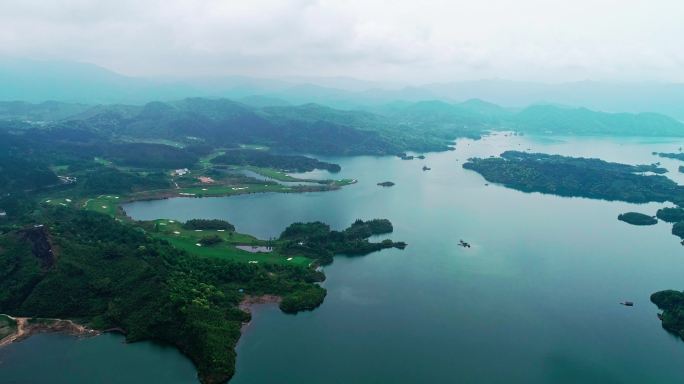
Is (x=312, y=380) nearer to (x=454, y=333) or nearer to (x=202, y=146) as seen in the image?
(x=454, y=333)

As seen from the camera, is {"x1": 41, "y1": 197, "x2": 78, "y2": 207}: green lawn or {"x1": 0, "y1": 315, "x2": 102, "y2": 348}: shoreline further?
{"x1": 41, "y1": 197, "x2": 78, "y2": 207}: green lawn

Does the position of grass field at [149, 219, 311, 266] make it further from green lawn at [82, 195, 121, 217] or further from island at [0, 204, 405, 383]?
green lawn at [82, 195, 121, 217]

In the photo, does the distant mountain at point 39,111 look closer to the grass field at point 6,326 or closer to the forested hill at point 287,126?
the forested hill at point 287,126

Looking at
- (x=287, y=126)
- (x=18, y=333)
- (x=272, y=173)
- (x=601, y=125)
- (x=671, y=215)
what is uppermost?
(x=601, y=125)

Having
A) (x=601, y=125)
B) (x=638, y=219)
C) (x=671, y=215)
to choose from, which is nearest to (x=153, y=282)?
(x=638, y=219)

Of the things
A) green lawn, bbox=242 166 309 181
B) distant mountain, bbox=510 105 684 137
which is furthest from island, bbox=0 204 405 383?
distant mountain, bbox=510 105 684 137

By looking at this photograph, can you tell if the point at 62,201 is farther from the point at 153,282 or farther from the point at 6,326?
the point at 153,282
